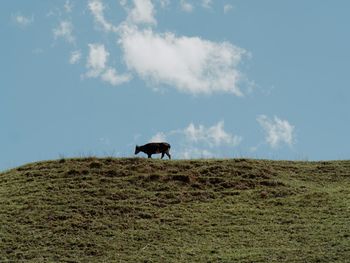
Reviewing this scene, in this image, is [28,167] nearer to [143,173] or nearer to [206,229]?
[143,173]

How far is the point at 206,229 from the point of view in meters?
24.1

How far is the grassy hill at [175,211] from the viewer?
856 inches

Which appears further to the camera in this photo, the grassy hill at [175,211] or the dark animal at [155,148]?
the dark animal at [155,148]

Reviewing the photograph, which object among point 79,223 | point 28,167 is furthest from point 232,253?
point 28,167

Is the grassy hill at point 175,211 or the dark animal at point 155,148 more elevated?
the dark animal at point 155,148

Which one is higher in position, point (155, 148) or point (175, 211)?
point (155, 148)

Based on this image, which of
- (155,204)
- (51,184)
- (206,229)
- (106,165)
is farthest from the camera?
(106,165)

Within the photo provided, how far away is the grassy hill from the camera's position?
21.8m

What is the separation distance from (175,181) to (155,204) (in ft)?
9.39

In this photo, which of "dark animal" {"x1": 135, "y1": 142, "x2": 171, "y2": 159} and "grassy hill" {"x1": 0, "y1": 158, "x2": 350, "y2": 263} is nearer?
"grassy hill" {"x1": 0, "y1": 158, "x2": 350, "y2": 263}

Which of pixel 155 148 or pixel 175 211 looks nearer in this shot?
pixel 175 211

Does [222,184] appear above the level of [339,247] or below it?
above

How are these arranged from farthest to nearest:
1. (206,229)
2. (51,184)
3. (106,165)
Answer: (106,165), (51,184), (206,229)

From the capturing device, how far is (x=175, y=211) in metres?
26.2
